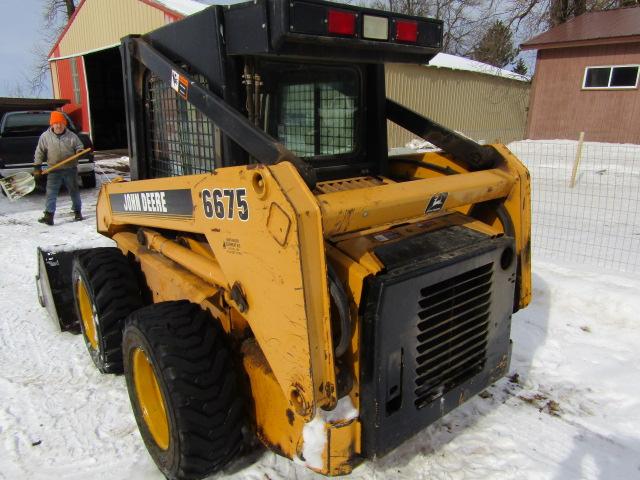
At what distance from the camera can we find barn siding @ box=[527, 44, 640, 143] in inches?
624

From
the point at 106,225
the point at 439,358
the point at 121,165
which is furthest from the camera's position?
the point at 121,165

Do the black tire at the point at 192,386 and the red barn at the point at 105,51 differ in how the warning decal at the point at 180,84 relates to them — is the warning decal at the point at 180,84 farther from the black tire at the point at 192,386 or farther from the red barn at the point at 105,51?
the red barn at the point at 105,51

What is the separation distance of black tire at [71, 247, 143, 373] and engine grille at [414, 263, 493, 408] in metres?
1.98

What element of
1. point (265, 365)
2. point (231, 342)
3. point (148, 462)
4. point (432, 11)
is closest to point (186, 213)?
point (231, 342)

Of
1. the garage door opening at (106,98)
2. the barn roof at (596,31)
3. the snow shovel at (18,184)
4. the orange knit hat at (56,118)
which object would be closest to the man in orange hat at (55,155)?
the orange knit hat at (56,118)

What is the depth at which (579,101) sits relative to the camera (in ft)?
55.1

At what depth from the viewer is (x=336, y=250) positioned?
216 centimetres

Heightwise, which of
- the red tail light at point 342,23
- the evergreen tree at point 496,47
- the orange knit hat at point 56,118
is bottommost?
the orange knit hat at point 56,118

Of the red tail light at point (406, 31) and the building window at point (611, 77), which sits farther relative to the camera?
the building window at point (611, 77)

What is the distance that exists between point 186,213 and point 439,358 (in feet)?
4.55

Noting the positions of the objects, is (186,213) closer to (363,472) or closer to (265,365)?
(265,365)

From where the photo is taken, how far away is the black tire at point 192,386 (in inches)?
87.4

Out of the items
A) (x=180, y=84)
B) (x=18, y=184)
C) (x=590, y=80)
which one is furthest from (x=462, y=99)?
(x=180, y=84)

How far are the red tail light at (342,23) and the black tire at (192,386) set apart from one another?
1446 millimetres
